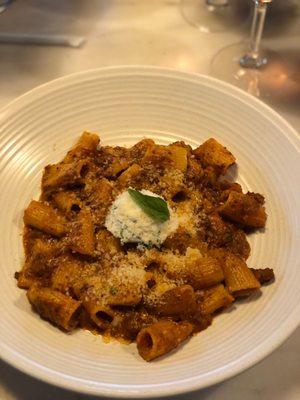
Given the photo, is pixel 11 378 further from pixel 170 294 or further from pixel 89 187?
pixel 89 187

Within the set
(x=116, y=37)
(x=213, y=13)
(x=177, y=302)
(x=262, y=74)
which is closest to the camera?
(x=177, y=302)

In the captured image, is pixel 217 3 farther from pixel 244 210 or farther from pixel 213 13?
pixel 244 210

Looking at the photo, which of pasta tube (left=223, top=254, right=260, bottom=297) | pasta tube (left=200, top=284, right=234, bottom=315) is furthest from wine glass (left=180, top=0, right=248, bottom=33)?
pasta tube (left=200, top=284, right=234, bottom=315)

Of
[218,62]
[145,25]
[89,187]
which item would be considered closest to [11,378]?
[89,187]

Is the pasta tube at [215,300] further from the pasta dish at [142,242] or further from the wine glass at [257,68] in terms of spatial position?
the wine glass at [257,68]

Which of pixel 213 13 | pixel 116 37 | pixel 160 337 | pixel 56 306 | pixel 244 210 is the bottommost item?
pixel 56 306

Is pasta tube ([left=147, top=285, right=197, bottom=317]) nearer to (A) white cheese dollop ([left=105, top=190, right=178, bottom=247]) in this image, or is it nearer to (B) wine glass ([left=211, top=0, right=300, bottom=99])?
(A) white cheese dollop ([left=105, top=190, right=178, bottom=247])

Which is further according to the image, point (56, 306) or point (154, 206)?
point (154, 206)

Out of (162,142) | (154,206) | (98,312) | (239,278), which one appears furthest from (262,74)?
(98,312)
